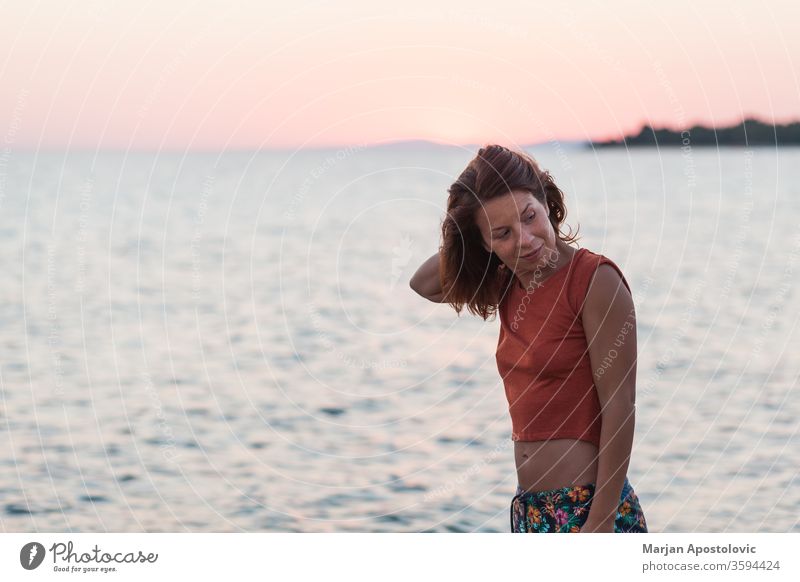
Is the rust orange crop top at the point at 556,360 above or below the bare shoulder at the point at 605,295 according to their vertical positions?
below

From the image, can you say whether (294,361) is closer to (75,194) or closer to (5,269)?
(5,269)

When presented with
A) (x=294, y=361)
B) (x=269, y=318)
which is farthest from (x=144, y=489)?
(x=269, y=318)

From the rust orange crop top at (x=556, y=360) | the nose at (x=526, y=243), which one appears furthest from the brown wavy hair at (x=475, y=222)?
the rust orange crop top at (x=556, y=360)

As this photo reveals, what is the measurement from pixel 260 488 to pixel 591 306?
7.04 metres

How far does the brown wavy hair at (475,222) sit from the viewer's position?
399 cm

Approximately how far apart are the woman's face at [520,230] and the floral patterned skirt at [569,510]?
2.69 feet

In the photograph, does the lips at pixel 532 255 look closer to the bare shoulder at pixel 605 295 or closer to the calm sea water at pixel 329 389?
the bare shoulder at pixel 605 295

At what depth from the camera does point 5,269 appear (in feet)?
85.8

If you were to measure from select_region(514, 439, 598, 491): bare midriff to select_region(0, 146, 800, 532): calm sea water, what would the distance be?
415 centimetres

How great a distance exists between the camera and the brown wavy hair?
3992mm

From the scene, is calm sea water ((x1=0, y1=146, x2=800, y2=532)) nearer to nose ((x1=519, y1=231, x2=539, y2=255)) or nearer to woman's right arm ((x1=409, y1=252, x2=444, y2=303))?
woman's right arm ((x1=409, y1=252, x2=444, y2=303))

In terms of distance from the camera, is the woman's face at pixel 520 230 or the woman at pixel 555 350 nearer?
the woman at pixel 555 350
